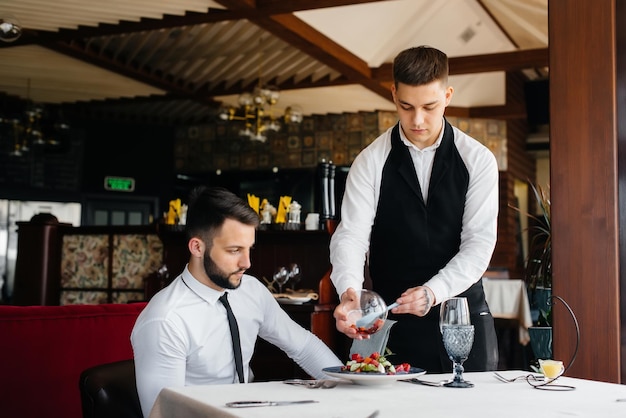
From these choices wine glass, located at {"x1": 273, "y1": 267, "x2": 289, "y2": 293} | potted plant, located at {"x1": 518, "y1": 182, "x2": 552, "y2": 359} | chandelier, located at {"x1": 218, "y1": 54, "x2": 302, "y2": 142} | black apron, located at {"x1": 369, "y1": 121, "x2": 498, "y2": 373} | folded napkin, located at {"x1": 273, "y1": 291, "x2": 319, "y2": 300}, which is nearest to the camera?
black apron, located at {"x1": 369, "y1": 121, "x2": 498, "y2": 373}

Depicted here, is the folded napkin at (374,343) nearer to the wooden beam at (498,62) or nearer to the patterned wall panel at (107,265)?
the patterned wall panel at (107,265)

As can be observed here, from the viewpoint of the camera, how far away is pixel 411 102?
90.3 inches

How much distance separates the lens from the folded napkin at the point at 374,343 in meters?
2.19

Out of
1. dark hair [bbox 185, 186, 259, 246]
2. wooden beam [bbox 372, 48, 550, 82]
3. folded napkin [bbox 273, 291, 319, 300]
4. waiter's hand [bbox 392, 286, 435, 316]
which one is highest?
wooden beam [bbox 372, 48, 550, 82]

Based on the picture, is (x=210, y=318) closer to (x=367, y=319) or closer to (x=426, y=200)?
(x=367, y=319)

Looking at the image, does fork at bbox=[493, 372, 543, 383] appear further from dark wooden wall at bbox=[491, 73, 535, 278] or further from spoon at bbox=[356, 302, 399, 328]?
dark wooden wall at bbox=[491, 73, 535, 278]

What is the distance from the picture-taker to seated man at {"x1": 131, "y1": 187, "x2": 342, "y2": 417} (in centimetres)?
209

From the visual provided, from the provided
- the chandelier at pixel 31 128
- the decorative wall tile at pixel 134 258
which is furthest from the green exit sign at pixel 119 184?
the decorative wall tile at pixel 134 258

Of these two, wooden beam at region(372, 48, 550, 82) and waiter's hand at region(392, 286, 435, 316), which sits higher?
wooden beam at region(372, 48, 550, 82)

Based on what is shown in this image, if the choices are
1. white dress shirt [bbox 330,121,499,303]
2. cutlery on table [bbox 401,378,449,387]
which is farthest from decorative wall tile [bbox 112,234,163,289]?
cutlery on table [bbox 401,378,449,387]

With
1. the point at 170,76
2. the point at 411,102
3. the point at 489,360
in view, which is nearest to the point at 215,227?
the point at 411,102

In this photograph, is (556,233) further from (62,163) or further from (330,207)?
(62,163)

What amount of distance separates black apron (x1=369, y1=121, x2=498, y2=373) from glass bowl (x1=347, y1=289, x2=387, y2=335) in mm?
483

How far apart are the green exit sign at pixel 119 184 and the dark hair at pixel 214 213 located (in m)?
10.8
